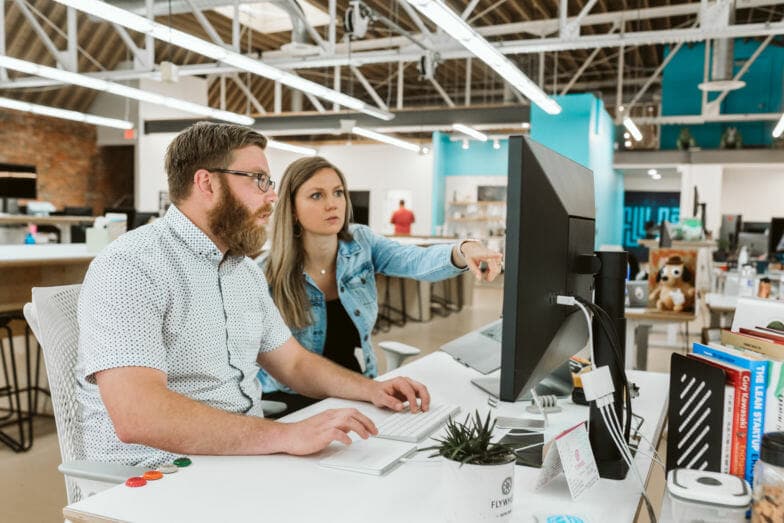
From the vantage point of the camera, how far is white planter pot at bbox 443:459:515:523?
0.96 metres

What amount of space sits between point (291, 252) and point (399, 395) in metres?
0.98

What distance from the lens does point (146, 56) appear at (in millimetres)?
9422

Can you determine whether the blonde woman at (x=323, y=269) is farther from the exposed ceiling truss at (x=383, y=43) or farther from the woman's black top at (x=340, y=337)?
the exposed ceiling truss at (x=383, y=43)

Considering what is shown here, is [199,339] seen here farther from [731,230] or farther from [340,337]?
[731,230]

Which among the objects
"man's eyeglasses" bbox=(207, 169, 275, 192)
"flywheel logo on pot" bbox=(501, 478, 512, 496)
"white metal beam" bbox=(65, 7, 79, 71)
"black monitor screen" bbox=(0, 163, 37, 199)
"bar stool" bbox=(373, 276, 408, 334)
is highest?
"white metal beam" bbox=(65, 7, 79, 71)

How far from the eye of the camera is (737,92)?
→ 43.0 feet

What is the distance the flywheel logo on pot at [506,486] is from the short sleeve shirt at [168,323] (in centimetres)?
79

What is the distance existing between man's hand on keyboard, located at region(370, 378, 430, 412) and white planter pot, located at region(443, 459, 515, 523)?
0.69m

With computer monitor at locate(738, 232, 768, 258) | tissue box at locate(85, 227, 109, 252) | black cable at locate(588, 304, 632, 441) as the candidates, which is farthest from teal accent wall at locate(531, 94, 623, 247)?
black cable at locate(588, 304, 632, 441)

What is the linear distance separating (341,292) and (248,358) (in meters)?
0.86

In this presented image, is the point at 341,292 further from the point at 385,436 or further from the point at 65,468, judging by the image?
the point at 65,468

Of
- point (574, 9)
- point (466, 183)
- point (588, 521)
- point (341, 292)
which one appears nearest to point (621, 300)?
point (588, 521)

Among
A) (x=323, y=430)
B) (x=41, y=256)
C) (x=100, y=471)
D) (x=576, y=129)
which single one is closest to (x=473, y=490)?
(x=323, y=430)

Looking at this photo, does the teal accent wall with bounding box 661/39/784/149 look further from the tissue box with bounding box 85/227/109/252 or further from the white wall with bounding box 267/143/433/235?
the tissue box with bounding box 85/227/109/252
